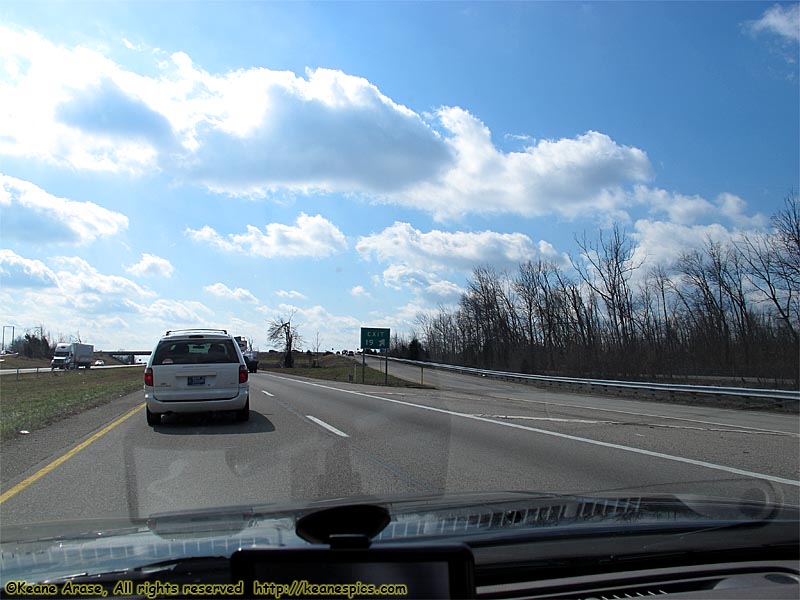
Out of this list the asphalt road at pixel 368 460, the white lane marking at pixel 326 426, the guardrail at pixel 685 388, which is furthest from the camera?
the guardrail at pixel 685 388

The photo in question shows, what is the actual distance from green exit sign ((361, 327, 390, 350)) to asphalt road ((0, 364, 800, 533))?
26.9 metres

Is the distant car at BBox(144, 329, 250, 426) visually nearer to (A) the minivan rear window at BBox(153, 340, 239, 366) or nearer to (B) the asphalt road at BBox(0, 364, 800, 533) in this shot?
(A) the minivan rear window at BBox(153, 340, 239, 366)

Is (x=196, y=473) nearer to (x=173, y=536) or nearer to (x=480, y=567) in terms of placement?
(x=173, y=536)

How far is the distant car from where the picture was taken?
510 inches

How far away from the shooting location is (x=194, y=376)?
1310cm

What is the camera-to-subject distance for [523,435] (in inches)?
480

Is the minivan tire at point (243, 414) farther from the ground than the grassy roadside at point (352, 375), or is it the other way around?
the minivan tire at point (243, 414)

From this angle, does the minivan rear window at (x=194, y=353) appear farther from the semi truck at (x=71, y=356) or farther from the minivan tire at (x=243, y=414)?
the semi truck at (x=71, y=356)

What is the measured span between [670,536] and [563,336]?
62.8 meters

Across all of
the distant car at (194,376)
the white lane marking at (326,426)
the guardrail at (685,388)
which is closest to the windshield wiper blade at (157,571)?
the white lane marking at (326,426)

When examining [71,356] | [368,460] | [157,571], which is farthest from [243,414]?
[71,356]

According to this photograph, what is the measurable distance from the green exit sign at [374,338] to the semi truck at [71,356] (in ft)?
154

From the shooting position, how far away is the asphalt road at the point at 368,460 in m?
7.11

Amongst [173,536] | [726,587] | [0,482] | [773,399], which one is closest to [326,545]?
[173,536]
